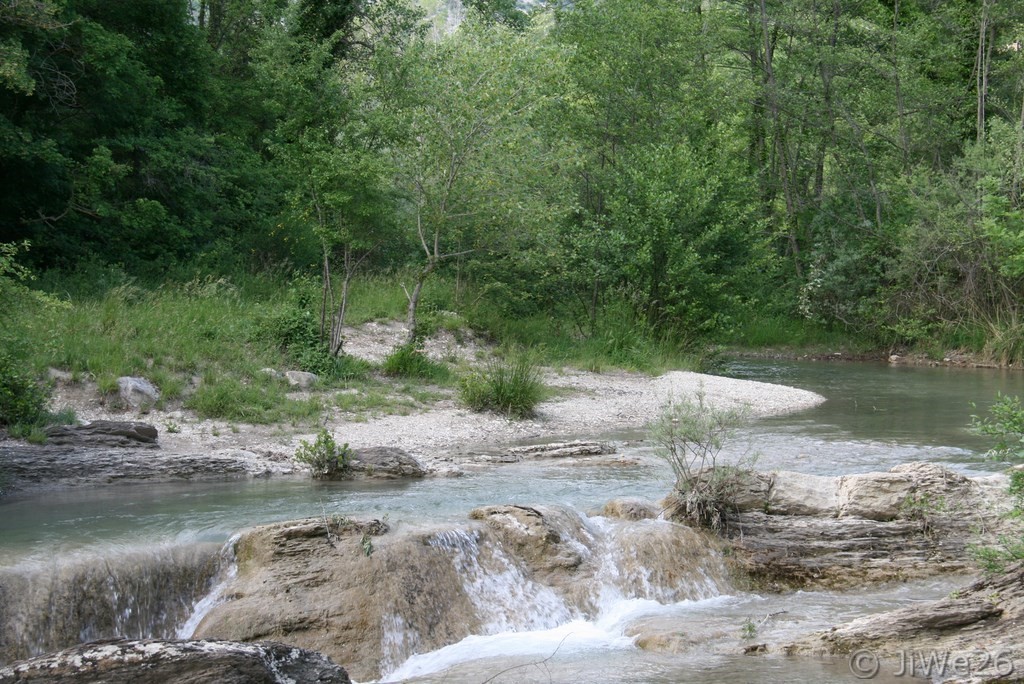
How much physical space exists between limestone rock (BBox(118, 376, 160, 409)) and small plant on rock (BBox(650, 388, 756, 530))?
23.6 feet

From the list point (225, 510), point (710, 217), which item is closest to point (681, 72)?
point (710, 217)

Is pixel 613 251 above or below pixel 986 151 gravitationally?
below

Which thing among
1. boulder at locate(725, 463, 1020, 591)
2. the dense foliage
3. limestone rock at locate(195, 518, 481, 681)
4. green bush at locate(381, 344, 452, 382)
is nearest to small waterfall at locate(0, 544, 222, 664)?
limestone rock at locate(195, 518, 481, 681)

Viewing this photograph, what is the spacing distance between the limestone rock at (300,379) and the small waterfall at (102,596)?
723 centimetres

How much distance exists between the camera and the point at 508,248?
2008 cm

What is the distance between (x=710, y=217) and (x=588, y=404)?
8.32 m

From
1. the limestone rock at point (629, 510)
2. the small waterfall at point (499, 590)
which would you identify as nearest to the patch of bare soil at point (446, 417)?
the limestone rock at point (629, 510)

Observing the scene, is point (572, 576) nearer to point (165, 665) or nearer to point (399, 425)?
point (165, 665)

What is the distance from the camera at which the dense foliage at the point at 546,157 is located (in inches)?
702

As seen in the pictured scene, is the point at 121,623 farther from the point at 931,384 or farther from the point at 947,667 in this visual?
the point at 931,384

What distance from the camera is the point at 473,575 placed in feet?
25.8

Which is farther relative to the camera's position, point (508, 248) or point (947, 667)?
point (508, 248)

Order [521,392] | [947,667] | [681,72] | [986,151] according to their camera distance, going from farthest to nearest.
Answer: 1. [681,72]
2. [986,151]
3. [521,392]
4. [947,667]

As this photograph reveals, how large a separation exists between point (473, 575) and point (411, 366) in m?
9.19
